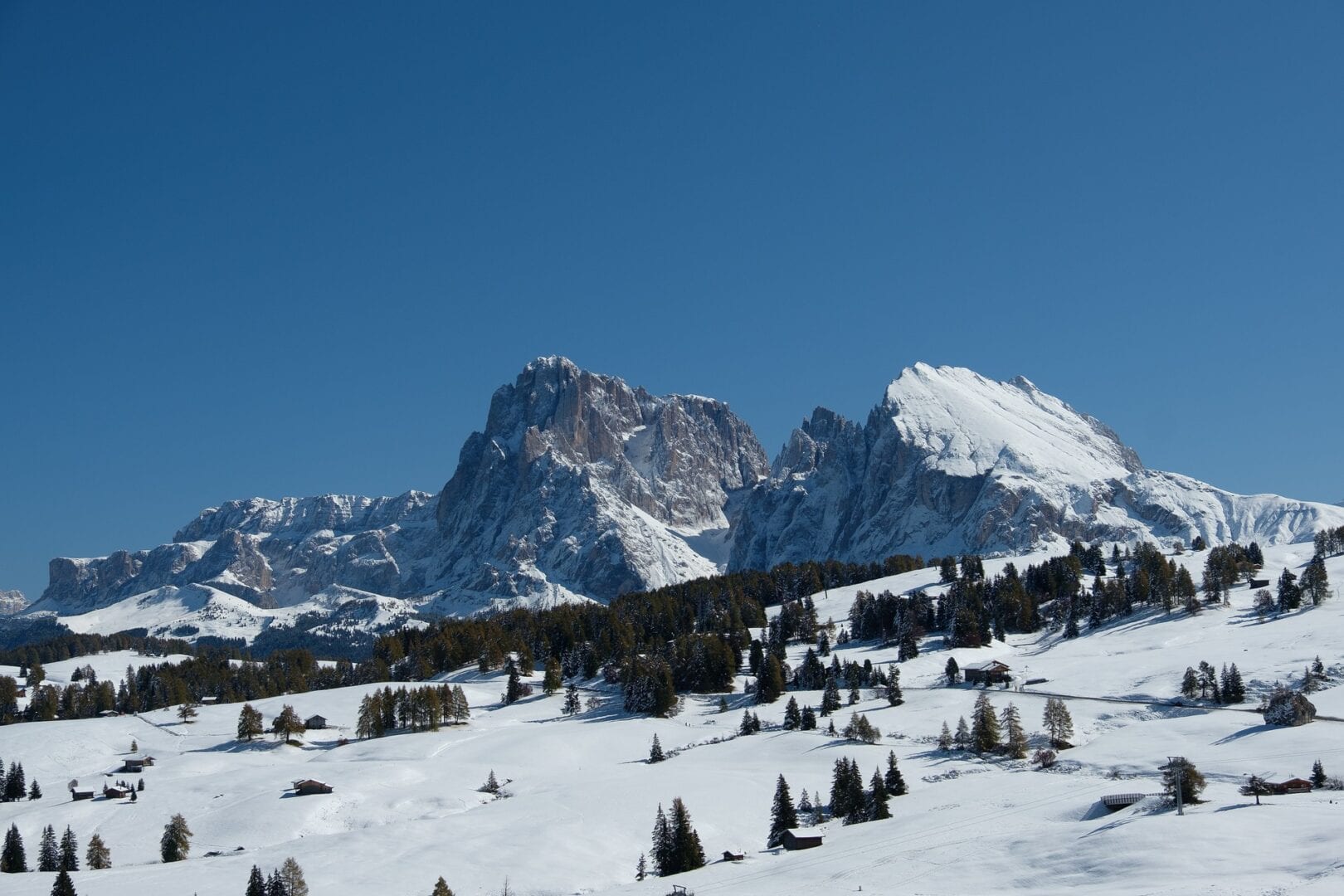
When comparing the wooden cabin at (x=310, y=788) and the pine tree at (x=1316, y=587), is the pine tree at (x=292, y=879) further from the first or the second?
the pine tree at (x=1316, y=587)

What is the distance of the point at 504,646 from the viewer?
19375 centimetres

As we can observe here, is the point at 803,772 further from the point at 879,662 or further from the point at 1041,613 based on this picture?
the point at 1041,613

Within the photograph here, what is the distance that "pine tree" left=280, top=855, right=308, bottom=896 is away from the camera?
75062 mm

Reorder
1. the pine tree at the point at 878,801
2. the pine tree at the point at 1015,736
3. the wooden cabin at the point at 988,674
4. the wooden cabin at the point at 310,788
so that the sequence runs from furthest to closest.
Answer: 1. the wooden cabin at the point at 988,674
2. the wooden cabin at the point at 310,788
3. the pine tree at the point at 1015,736
4. the pine tree at the point at 878,801

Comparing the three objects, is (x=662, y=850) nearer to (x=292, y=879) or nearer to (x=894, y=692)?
(x=292, y=879)

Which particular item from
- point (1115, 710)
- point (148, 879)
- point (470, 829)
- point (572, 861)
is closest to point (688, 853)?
point (572, 861)

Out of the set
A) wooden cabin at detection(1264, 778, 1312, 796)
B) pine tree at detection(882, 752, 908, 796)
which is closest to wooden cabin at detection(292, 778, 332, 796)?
pine tree at detection(882, 752, 908, 796)

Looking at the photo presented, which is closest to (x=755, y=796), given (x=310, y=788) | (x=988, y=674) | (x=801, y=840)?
(x=801, y=840)

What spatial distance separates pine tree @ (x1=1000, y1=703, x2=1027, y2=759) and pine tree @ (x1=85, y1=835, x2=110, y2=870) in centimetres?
6927

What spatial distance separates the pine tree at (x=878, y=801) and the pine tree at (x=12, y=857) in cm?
6078

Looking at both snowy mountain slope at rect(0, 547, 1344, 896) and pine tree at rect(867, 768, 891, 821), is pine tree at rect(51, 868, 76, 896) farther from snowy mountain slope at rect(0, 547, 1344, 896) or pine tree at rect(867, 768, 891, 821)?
pine tree at rect(867, 768, 891, 821)

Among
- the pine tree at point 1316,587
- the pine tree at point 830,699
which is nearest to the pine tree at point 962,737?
the pine tree at point 830,699

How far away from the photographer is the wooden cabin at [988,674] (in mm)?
134250

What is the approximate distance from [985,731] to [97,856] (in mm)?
69407
